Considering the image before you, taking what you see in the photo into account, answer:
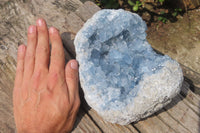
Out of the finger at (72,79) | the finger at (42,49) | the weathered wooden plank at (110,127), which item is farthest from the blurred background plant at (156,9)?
the weathered wooden plank at (110,127)

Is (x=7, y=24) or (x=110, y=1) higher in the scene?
(x=7, y=24)

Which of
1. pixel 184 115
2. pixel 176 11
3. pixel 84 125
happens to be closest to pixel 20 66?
pixel 84 125

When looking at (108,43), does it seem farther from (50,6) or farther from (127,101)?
(50,6)

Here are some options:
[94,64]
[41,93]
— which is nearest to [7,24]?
[41,93]

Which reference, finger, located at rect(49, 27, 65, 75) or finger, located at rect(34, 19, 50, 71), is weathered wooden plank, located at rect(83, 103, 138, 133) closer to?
finger, located at rect(49, 27, 65, 75)

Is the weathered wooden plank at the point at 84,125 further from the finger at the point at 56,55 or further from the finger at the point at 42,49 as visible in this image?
the finger at the point at 42,49

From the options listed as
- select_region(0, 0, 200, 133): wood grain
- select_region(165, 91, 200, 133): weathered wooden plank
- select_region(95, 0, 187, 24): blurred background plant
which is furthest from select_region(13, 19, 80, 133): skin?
select_region(95, 0, 187, 24): blurred background plant

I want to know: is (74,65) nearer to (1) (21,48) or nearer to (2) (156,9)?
(1) (21,48)
